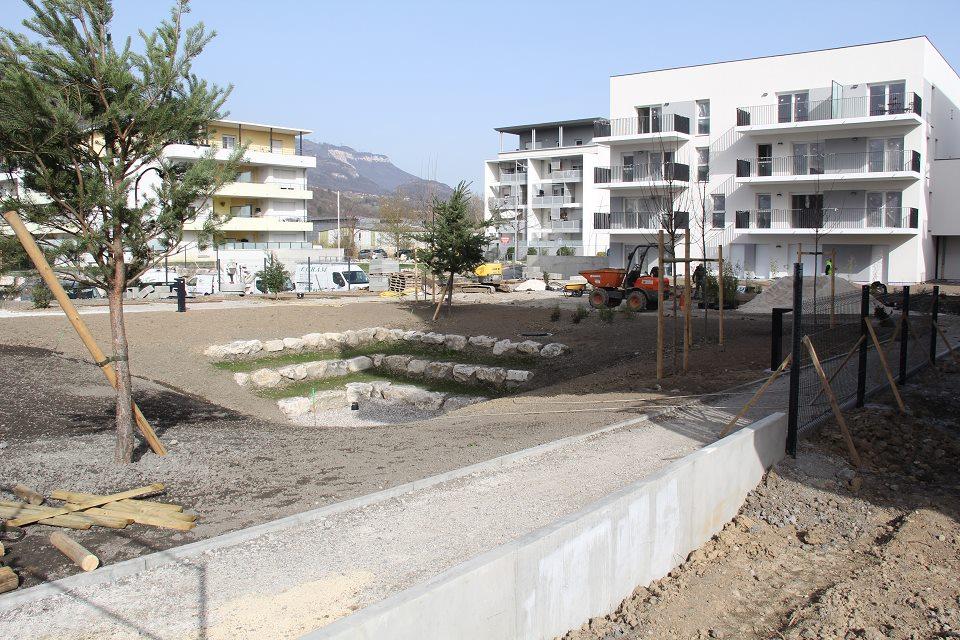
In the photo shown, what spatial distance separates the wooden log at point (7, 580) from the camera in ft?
16.4

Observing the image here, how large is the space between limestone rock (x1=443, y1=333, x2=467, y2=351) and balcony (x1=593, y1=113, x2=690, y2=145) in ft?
86.6

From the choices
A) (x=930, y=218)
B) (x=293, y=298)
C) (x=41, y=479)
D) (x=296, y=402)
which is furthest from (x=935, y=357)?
(x=930, y=218)

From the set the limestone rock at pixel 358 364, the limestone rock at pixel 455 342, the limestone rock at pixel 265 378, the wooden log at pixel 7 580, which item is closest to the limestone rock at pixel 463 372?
the limestone rock at pixel 455 342

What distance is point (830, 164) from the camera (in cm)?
4022

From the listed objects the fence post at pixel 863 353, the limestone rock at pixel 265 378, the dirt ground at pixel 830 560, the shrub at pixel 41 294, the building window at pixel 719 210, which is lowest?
the dirt ground at pixel 830 560

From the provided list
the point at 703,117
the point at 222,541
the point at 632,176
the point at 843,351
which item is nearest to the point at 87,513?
the point at 222,541

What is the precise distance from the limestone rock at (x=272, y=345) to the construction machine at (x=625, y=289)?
1054 cm

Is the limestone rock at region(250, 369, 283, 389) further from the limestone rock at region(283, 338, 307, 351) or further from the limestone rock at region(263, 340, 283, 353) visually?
the limestone rock at region(283, 338, 307, 351)

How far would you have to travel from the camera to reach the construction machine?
83.3 ft

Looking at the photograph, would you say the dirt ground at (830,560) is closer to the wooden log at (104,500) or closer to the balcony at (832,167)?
the wooden log at (104,500)

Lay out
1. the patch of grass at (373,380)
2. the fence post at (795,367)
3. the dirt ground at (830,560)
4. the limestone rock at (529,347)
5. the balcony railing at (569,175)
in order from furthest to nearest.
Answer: the balcony railing at (569,175) → the limestone rock at (529,347) → the patch of grass at (373,380) → the fence post at (795,367) → the dirt ground at (830,560)

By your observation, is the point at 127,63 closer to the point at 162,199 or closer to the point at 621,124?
the point at 162,199

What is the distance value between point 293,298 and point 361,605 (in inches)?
1143

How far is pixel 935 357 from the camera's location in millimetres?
15359
